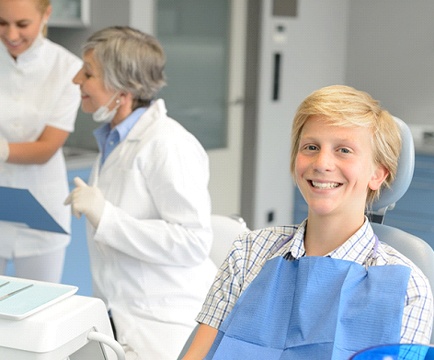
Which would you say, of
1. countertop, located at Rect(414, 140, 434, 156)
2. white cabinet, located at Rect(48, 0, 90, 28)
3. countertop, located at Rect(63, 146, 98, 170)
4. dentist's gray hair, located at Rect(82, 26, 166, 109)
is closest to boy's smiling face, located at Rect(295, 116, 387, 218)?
dentist's gray hair, located at Rect(82, 26, 166, 109)

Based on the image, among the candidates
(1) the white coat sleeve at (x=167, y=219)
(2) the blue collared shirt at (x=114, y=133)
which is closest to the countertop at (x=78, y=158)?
(2) the blue collared shirt at (x=114, y=133)

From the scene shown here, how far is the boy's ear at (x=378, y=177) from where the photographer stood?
1568mm

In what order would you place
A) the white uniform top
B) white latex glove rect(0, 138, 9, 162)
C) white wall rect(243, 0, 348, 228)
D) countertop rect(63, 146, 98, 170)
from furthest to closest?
1. white wall rect(243, 0, 348, 228)
2. countertop rect(63, 146, 98, 170)
3. the white uniform top
4. white latex glove rect(0, 138, 9, 162)

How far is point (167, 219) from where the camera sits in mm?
2100

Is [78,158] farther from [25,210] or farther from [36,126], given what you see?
[25,210]

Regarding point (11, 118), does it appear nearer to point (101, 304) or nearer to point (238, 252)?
point (238, 252)

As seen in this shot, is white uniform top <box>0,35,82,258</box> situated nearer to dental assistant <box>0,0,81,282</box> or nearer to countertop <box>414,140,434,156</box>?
dental assistant <box>0,0,81,282</box>

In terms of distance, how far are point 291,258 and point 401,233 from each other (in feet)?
0.86

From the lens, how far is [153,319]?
2098 millimetres

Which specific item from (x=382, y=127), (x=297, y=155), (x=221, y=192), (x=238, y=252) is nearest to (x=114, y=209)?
(x=238, y=252)

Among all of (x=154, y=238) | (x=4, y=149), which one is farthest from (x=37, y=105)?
(x=154, y=238)

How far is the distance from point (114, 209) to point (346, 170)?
80 cm

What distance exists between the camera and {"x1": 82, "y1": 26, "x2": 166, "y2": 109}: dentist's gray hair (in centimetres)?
223

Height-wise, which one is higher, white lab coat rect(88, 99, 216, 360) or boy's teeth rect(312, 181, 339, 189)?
boy's teeth rect(312, 181, 339, 189)
